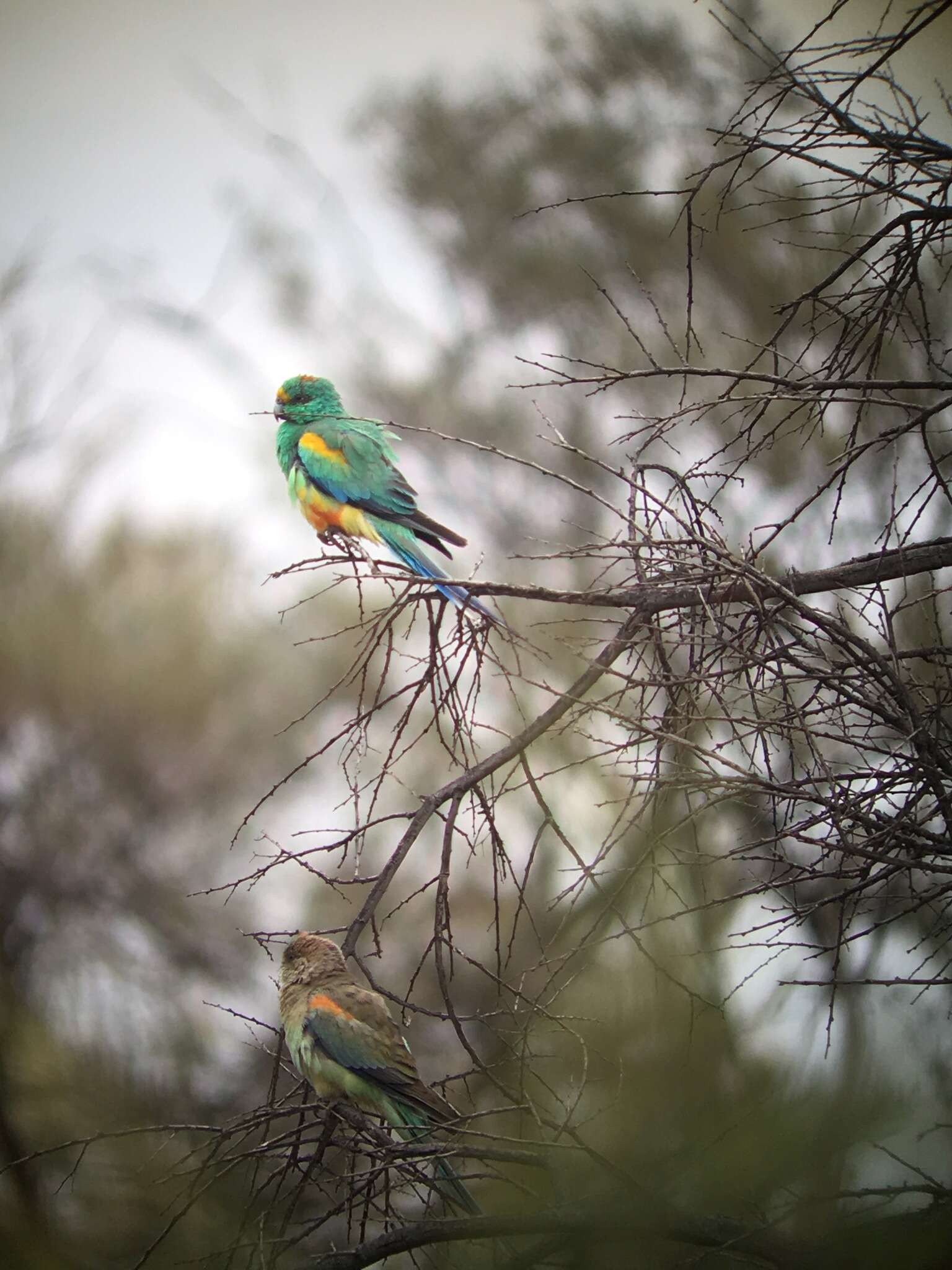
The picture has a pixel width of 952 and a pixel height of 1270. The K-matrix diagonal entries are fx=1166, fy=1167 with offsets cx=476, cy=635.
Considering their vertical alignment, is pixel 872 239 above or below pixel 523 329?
below

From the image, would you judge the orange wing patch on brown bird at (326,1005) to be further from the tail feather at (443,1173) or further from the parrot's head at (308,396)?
the parrot's head at (308,396)

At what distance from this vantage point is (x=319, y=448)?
2438mm

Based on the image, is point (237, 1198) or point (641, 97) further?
point (641, 97)

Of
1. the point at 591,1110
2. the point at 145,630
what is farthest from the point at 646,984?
the point at 145,630

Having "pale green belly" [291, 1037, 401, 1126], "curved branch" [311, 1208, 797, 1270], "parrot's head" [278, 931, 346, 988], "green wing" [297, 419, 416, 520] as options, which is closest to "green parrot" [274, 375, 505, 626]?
"green wing" [297, 419, 416, 520]

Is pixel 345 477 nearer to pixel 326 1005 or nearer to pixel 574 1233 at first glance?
pixel 326 1005

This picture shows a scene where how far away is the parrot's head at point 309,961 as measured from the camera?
79.4 inches

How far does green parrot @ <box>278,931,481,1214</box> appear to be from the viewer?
1814 millimetres

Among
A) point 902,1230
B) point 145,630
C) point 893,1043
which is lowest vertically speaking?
point 902,1230

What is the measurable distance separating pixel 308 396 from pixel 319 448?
272mm

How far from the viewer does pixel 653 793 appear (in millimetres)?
1425

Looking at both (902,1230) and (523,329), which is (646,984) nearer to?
(902,1230)

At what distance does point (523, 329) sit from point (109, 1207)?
3747 mm

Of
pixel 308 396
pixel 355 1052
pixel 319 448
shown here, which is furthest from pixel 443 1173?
pixel 308 396
